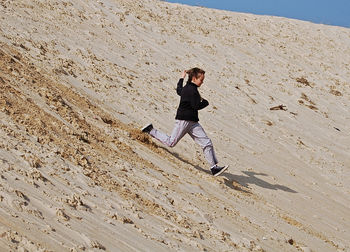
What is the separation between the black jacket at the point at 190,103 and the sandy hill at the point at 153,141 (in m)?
0.75

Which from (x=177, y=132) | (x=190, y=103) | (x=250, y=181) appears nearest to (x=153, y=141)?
(x=177, y=132)

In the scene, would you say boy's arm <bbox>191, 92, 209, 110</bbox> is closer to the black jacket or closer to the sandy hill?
the black jacket

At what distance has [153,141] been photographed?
9.29m

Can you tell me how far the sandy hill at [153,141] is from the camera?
5414 mm

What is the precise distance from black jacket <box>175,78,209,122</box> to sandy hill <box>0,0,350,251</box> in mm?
746

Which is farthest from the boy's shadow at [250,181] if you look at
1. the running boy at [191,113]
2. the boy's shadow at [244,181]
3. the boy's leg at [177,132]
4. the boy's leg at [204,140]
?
the boy's leg at [177,132]

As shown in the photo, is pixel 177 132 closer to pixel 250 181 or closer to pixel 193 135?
pixel 193 135

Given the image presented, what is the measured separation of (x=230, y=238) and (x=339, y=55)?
18.3 meters

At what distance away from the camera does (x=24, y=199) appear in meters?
4.91

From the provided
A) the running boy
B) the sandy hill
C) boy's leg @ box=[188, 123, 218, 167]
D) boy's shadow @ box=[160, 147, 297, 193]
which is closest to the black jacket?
the running boy

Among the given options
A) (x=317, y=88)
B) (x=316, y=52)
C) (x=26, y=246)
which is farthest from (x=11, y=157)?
(x=316, y=52)

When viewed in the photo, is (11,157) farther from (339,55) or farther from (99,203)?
(339,55)

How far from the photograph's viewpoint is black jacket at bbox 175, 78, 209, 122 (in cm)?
834

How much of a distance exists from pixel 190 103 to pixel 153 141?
1.24 m
